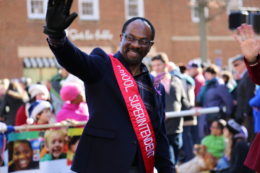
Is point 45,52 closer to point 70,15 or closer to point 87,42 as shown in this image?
point 87,42

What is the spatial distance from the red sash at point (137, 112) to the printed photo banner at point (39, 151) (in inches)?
107

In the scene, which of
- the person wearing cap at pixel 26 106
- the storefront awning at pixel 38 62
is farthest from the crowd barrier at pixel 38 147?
the storefront awning at pixel 38 62

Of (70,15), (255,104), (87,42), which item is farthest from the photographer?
(87,42)

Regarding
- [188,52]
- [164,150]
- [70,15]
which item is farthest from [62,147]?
[188,52]

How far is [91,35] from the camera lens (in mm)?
31406

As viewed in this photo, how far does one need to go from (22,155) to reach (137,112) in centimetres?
297

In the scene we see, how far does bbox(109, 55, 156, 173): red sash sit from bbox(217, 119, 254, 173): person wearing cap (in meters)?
3.72

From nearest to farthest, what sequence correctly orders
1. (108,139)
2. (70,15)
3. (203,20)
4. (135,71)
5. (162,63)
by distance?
1. (70,15)
2. (108,139)
3. (135,71)
4. (162,63)
5. (203,20)

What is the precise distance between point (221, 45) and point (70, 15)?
33768 millimetres

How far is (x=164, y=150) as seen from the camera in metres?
4.18

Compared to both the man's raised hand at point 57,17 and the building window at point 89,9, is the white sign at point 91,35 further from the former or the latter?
A: the man's raised hand at point 57,17

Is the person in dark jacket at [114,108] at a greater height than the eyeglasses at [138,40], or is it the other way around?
the eyeglasses at [138,40]

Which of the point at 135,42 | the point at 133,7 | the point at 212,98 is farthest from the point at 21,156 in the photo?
the point at 133,7

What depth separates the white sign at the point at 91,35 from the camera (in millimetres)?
30547
